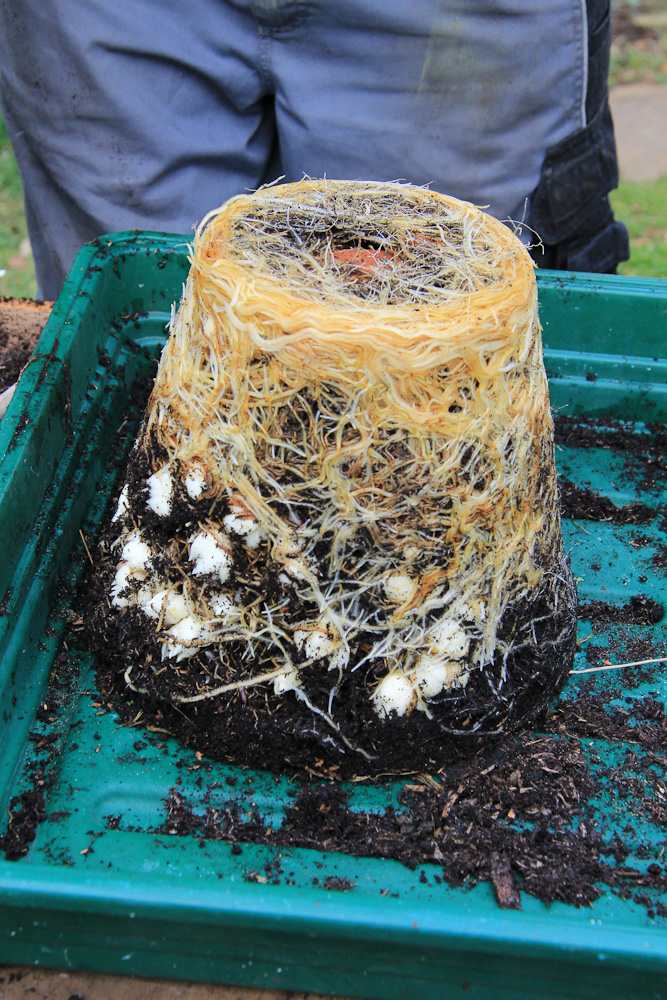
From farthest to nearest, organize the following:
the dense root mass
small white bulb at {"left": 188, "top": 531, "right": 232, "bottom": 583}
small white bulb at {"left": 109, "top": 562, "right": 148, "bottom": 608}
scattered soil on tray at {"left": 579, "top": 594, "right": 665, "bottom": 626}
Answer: scattered soil on tray at {"left": 579, "top": 594, "right": 665, "bottom": 626} < small white bulb at {"left": 109, "top": 562, "right": 148, "bottom": 608} < small white bulb at {"left": 188, "top": 531, "right": 232, "bottom": 583} < the dense root mass

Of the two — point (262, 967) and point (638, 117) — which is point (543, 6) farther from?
point (638, 117)

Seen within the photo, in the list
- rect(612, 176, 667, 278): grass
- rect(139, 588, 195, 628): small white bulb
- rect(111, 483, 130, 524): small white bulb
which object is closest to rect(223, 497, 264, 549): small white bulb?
rect(139, 588, 195, 628): small white bulb

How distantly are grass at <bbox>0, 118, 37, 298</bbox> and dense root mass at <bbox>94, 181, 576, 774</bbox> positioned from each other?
183 cm

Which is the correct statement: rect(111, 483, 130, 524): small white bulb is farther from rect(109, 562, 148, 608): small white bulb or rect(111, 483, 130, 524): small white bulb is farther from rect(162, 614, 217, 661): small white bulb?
rect(162, 614, 217, 661): small white bulb

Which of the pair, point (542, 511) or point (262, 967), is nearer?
point (262, 967)

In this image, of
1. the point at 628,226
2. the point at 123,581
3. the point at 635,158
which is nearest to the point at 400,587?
the point at 123,581

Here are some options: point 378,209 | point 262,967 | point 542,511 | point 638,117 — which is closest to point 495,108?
point 378,209

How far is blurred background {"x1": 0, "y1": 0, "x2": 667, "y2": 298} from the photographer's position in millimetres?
2908

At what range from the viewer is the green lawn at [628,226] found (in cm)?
282

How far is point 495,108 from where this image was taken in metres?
1.50

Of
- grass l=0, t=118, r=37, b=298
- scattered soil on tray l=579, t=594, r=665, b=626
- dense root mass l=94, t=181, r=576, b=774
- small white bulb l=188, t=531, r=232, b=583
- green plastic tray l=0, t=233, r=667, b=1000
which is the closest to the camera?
green plastic tray l=0, t=233, r=667, b=1000

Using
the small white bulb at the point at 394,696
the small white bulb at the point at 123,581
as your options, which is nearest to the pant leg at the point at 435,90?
the small white bulb at the point at 123,581

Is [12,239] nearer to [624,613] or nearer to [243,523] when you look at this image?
[243,523]

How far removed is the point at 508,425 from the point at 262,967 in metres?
0.62
